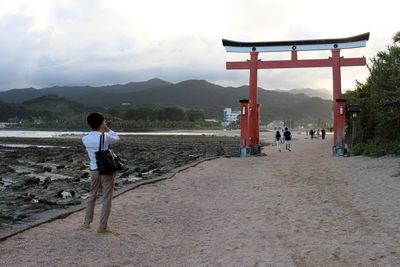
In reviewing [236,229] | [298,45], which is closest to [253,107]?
[298,45]

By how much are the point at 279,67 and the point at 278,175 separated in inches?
336

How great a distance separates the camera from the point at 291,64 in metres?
17.5

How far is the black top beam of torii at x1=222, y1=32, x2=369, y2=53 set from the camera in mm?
16578

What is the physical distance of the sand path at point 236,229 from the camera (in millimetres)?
4051

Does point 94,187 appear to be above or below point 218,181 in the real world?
above

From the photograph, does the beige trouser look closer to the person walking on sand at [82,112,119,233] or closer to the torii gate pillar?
the person walking on sand at [82,112,119,233]

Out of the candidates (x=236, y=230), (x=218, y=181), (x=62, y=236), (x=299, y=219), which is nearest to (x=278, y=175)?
(x=218, y=181)

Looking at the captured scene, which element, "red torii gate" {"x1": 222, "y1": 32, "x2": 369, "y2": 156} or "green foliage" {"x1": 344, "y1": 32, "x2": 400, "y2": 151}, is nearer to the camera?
"green foliage" {"x1": 344, "y1": 32, "x2": 400, "y2": 151}

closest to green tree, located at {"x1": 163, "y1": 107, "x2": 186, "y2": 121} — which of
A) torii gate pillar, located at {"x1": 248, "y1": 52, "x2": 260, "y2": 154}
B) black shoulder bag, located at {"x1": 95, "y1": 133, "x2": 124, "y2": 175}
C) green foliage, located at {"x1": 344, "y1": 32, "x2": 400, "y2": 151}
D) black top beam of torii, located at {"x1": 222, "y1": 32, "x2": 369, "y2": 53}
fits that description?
torii gate pillar, located at {"x1": 248, "y1": 52, "x2": 260, "y2": 154}

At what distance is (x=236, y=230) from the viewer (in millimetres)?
5363

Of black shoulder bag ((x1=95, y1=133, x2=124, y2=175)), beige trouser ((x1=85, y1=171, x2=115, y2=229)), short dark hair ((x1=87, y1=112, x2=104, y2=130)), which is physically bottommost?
beige trouser ((x1=85, y1=171, x2=115, y2=229))

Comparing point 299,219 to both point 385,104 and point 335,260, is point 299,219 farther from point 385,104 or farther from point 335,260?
point 385,104

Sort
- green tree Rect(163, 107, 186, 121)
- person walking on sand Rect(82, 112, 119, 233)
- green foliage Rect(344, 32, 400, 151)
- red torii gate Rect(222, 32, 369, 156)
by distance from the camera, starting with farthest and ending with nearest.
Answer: green tree Rect(163, 107, 186, 121)
red torii gate Rect(222, 32, 369, 156)
green foliage Rect(344, 32, 400, 151)
person walking on sand Rect(82, 112, 119, 233)

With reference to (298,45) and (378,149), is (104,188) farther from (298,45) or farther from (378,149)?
(298,45)
